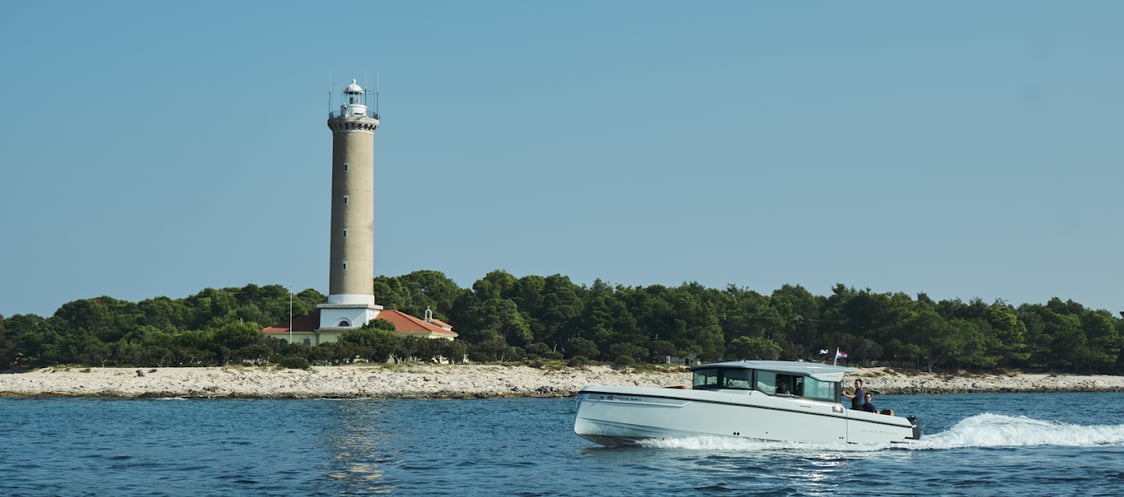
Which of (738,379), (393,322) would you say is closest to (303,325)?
(393,322)

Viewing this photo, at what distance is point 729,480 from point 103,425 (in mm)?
26541

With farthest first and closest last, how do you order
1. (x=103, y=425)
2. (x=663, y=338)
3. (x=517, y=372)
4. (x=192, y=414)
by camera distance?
(x=663, y=338) < (x=517, y=372) < (x=192, y=414) < (x=103, y=425)

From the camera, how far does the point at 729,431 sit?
31750mm

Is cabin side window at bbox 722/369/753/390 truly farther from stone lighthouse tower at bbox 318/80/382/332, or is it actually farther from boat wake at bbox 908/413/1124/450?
stone lighthouse tower at bbox 318/80/382/332

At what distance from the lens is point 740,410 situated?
104 ft

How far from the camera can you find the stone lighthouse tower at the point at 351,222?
9262cm

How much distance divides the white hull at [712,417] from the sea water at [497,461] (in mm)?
326

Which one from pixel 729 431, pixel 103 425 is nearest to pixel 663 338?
pixel 103 425

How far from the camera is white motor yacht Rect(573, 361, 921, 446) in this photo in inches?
1251

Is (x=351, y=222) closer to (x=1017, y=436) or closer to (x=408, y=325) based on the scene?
(x=408, y=325)

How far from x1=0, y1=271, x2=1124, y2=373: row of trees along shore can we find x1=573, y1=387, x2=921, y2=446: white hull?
178 feet

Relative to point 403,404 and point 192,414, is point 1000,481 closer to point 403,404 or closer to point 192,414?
point 192,414

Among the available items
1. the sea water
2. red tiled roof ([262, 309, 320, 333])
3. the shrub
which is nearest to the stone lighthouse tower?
red tiled roof ([262, 309, 320, 333])

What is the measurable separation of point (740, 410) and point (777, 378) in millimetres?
1564
